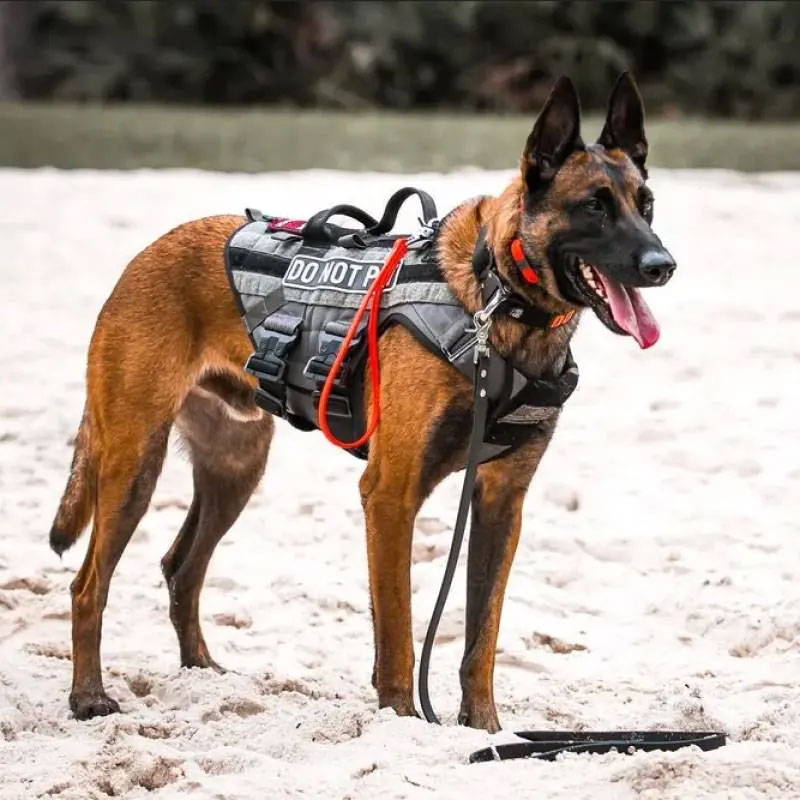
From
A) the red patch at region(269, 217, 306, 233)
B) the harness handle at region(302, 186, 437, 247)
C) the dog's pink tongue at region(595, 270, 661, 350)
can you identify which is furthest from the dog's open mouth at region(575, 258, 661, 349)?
the red patch at region(269, 217, 306, 233)

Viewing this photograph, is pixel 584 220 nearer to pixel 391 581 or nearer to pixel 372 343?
pixel 372 343

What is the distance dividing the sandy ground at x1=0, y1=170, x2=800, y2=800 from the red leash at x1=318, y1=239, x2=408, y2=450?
0.75 meters

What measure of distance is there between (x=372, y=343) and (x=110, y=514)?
1.01 meters

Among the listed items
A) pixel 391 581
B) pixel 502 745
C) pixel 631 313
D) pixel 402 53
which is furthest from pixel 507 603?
pixel 402 53

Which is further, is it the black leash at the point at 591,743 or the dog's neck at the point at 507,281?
the dog's neck at the point at 507,281

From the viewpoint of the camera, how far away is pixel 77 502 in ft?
16.3

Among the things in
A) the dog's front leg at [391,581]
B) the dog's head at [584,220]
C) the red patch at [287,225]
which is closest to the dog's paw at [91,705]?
the dog's front leg at [391,581]

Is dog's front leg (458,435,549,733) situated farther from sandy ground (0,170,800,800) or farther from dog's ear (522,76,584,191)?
dog's ear (522,76,584,191)

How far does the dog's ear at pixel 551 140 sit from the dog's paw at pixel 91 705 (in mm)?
1866

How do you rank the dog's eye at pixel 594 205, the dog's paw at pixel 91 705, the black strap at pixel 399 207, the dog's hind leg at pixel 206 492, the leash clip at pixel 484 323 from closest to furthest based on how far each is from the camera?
the dog's eye at pixel 594 205 < the leash clip at pixel 484 323 < the black strap at pixel 399 207 < the dog's paw at pixel 91 705 < the dog's hind leg at pixel 206 492

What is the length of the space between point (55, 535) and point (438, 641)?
125 centimetres

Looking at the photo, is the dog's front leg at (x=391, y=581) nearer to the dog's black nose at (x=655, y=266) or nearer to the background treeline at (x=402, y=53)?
the dog's black nose at (x=655, y=266)

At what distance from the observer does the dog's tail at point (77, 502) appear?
4949mm

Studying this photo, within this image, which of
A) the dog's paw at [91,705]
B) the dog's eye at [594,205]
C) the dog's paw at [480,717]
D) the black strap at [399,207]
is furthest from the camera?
the dog's paw at [91,705]
